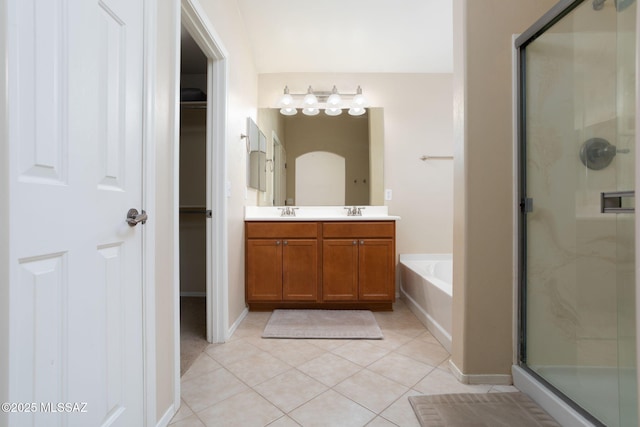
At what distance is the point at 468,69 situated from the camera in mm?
1486

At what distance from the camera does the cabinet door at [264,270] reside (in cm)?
249

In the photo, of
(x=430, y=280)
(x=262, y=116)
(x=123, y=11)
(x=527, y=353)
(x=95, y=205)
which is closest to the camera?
(x=95, y=205)

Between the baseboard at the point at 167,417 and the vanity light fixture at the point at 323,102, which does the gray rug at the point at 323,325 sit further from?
the vanity light fixture at the point at 323,102

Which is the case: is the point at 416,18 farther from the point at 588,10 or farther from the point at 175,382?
the point at 175,382

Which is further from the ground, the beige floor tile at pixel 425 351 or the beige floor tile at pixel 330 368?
the beige floor tile at pixel 330 368

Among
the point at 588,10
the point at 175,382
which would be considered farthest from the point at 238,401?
the point at 588,10

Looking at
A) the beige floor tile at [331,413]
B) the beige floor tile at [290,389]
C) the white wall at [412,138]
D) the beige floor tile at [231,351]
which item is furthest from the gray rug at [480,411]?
the white wall at [412,138]

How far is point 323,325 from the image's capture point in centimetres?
223

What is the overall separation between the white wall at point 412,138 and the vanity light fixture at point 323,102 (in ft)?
0.27

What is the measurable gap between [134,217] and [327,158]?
2211 mm

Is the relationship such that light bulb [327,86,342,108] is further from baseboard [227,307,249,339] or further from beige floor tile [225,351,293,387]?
beige floor tile [225,351,293,387]

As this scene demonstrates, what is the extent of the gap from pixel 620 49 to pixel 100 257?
1907 mm

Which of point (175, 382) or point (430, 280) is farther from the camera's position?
point (430, 280)

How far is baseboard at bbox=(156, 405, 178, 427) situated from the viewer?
3.78 ft
